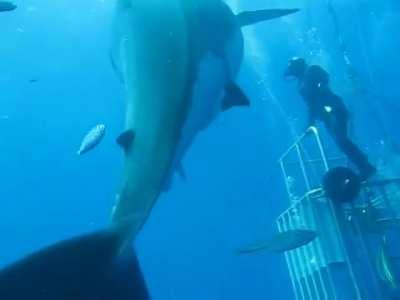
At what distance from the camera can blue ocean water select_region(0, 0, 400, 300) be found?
30578 mm

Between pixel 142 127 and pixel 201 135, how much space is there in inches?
1552

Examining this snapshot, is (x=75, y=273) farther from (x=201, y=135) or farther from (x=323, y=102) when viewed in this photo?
(x=201, y=135)

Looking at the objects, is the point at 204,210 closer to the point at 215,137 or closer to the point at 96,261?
the point at 215,137

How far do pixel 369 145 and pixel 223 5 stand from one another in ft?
126

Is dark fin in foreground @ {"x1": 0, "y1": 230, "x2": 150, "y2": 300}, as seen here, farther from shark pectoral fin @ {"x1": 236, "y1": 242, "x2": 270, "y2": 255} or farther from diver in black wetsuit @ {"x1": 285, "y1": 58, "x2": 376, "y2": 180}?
diver in black wetsuit @ {"x1": 285, "y1": 58, "x2": 376, "y2": 180}

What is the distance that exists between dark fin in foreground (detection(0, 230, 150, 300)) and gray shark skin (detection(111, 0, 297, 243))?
72mm

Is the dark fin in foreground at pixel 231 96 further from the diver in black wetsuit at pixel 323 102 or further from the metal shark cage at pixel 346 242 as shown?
the diver in black wetsuit at pixel 323 102

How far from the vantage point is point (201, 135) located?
40.7 meters

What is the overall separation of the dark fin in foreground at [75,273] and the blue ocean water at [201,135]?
2448 centimetres

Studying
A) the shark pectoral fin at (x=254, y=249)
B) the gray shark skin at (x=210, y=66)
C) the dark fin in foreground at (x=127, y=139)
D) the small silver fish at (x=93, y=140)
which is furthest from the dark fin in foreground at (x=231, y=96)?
the small silver fish at (x=93, y=140)

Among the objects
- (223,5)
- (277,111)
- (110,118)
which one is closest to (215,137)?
(277,111)

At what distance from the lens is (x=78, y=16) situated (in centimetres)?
2862

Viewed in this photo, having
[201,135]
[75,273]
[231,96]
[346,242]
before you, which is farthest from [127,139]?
[201,135]

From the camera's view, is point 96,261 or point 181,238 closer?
point 96,261
